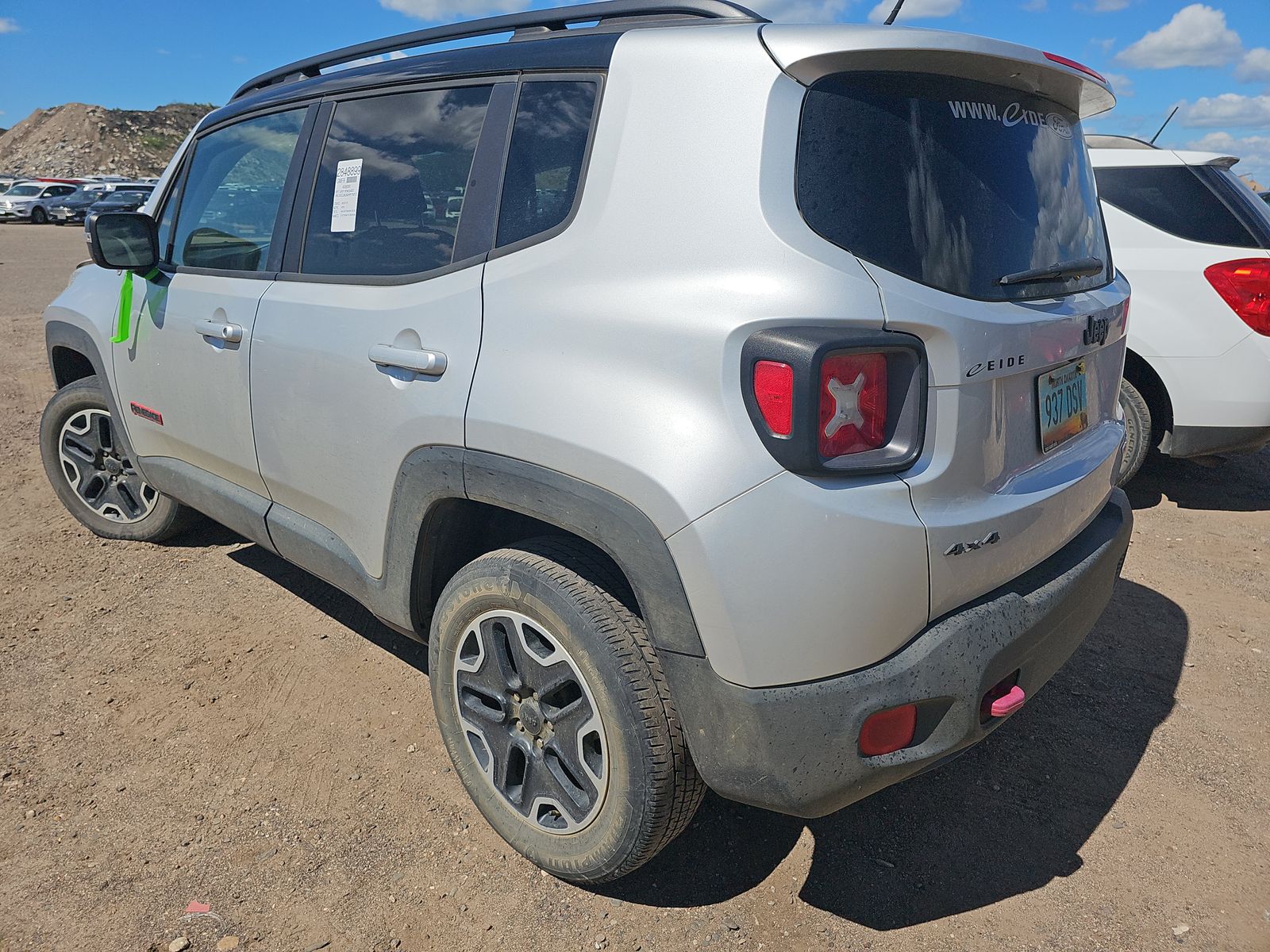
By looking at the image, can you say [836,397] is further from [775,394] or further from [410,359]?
[410,359]

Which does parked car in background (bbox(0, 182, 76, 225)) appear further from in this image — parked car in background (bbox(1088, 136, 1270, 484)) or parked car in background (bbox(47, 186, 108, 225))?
parked car in background (bbox(1088, 136, 1270, 484))

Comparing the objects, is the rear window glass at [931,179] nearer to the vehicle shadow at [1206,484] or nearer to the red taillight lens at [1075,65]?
the red taillight lens at [1075,65]

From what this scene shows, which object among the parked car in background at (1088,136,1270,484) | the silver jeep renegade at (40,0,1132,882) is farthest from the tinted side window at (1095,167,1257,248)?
the silver jeep renegade at (40,0,1132,882)

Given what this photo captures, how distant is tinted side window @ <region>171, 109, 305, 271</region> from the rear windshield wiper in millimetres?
2255

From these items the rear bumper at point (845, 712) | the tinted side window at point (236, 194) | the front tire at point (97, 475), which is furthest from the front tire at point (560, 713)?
the front tire at point (97, 475)

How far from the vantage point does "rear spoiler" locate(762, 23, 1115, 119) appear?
5.97 ft

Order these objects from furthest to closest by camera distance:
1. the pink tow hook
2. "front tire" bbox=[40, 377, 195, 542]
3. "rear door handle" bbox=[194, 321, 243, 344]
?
"front tire" bbox=[40, 377, 195, 542]
"rear door handle" bbox=[194, 321, 243, 344]
the pink tow hook

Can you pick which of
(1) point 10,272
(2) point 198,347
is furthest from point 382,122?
(1) point 10,272

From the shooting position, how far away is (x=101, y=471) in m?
4.28

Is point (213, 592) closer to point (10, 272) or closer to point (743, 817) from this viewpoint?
point (743, 817)

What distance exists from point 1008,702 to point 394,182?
2091 mm

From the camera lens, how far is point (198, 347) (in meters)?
3.18

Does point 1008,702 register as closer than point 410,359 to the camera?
Yes

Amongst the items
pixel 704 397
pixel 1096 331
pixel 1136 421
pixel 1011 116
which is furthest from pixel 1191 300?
pixel 704 397
